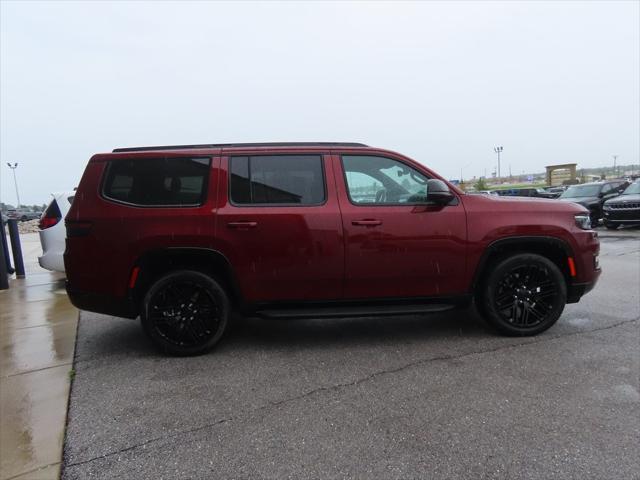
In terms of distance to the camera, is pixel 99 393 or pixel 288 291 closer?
pixel 99 393

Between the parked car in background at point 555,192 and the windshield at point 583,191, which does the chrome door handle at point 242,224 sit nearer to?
the windshield at point 583,191

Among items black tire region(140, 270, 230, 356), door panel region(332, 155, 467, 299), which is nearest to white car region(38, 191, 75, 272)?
black tire region(140, 270, 230, 356)

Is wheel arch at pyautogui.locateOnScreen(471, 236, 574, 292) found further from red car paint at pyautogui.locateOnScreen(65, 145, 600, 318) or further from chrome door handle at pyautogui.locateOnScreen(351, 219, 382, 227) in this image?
chrome door handle at pyautogui.locateOnScreen(351, 219, 382, 227)

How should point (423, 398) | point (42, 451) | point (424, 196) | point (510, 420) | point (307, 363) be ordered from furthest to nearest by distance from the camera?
point (424, 196) → point (307, 363) → point (423, 398) → point (510, 420) → point (42, 451)

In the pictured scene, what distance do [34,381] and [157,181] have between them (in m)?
1.91

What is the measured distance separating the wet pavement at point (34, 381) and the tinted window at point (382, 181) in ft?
9.40

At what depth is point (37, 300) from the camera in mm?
6316

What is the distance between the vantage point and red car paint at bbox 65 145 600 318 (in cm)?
370

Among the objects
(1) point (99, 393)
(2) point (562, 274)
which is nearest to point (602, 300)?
(2) point (562, 274)

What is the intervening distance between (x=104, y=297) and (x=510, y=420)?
11.0ft

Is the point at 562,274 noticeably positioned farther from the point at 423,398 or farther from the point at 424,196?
the point at 423,398

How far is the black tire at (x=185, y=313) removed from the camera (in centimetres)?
375

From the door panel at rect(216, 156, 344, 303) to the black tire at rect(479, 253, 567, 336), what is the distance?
4.88 feet

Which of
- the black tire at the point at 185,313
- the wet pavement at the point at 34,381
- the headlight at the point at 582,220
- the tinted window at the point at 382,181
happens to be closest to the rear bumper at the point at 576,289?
the headlight at the point at 582,220
